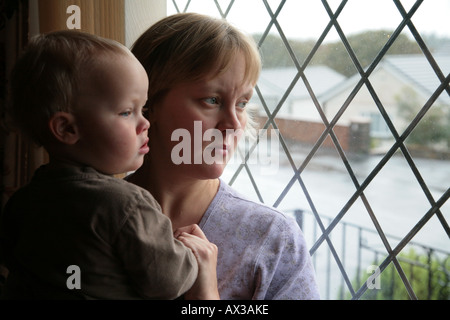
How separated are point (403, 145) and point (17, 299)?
79cm

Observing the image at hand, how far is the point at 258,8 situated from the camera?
1322 mm

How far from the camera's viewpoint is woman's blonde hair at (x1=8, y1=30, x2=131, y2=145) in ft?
2.23

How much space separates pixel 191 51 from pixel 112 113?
0.25 m

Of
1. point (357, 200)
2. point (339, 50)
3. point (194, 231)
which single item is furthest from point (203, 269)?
point (339, 50)

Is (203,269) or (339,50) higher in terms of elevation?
(339,50)

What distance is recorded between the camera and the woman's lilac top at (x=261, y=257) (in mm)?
862

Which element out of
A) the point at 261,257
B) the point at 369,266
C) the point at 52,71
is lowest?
the point at 369,266

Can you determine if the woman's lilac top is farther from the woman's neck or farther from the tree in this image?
the tree

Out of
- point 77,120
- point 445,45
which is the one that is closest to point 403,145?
point 445,45

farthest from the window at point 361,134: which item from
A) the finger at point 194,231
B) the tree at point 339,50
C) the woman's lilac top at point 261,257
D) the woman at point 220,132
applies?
the finger at point 194,231

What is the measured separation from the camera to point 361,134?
111 cm

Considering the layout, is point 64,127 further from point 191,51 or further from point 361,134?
point 361,134
